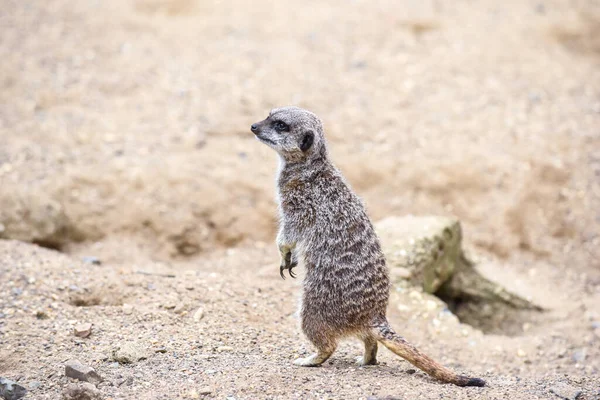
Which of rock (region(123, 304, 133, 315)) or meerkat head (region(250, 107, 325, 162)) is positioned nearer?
meerkat head (region(250, 107, 325, 162))

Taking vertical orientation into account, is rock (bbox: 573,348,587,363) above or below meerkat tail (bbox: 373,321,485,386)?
below

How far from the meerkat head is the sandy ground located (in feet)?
3.48

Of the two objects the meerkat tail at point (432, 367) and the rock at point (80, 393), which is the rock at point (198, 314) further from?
the meerkat tail at point (432, 367)

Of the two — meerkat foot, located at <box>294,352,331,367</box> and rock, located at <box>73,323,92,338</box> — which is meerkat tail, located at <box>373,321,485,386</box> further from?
rock, located at <box>73,323,92,338</box>

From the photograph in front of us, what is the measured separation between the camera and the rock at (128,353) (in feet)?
11.2

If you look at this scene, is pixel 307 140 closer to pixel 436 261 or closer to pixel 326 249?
pixel 326 249

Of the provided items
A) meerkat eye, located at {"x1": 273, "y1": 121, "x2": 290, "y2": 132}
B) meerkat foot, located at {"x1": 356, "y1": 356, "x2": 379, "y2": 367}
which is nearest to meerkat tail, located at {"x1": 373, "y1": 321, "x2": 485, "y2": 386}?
meerkat foot, located at {"x1": 356, "y1": 356, "x2": 379, "y2": 367}

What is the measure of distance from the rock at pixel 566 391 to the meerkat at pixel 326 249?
0.37m

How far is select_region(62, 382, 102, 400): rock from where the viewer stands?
294cm

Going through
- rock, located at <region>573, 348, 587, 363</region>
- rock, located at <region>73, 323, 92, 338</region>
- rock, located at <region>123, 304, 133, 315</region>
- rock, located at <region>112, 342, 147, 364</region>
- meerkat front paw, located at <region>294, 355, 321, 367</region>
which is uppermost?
rock, located at <region>573, 348, 587, 363</region>

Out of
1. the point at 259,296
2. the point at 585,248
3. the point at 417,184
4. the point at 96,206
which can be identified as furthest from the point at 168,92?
the point at 585,248

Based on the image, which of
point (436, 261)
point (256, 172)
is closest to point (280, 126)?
point (436, 261)

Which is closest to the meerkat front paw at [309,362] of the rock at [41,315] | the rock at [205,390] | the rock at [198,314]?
the rock at [205,390]

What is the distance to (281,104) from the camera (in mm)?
6594
